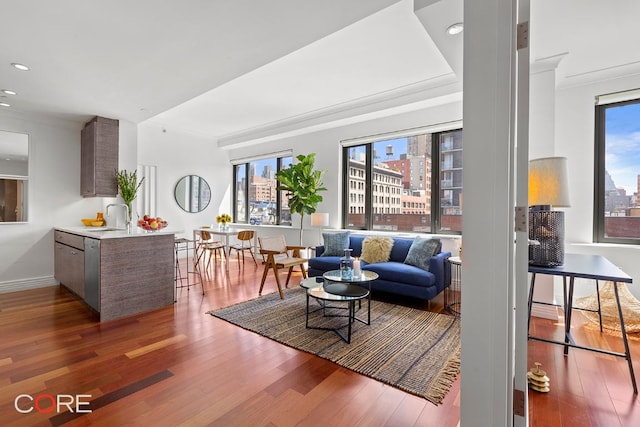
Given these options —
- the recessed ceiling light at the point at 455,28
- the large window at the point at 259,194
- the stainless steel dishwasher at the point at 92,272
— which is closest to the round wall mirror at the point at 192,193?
the large window at the point at 259,194

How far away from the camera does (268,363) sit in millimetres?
2303

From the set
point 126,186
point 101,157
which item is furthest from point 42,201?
point 126,186

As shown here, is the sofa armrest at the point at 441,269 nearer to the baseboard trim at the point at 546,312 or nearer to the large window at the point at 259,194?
the baseboard trim at the point at 546,312

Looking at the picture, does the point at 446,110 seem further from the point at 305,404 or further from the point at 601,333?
the point at 305,404

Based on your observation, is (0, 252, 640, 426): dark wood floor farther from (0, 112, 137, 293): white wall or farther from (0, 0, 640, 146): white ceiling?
(0, 0, 640, 146): white ceiling

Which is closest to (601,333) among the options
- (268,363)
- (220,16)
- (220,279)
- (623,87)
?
(623,87)

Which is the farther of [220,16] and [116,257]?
[116,257]

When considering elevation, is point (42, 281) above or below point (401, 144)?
below

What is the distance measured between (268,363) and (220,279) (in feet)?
9.69

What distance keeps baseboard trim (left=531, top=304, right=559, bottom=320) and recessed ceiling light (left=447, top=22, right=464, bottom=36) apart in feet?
9.96

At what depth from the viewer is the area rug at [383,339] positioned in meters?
2.13

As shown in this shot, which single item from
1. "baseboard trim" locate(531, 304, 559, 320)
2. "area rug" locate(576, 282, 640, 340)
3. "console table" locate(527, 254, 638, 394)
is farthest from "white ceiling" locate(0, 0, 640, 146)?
"baseboard trim" locate(531, 304, 559, 320)

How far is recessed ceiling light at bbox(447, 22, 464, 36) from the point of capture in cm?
248

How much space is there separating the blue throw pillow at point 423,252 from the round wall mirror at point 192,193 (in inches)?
208
